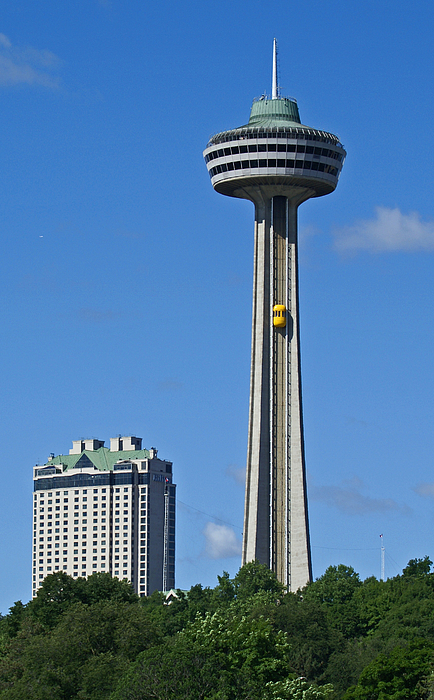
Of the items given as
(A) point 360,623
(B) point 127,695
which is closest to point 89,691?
(B) point 127,695

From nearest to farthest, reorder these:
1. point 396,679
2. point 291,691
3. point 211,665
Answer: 1. point 211,665
2. point 291,691
3. point 396,679

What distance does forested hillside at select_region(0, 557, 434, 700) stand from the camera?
385 feet

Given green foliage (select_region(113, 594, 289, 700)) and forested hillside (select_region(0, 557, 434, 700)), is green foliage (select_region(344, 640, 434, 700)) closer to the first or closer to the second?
forested hillside (select_region(0, 557, 434, 700))

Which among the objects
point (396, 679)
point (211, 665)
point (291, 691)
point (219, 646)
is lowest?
point (291, 691)

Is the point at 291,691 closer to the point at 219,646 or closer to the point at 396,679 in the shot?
the point at 219,646

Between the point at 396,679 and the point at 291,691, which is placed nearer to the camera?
the point at 291,691

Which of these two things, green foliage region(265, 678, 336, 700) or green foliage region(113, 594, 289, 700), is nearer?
green foliage region(113, 594, 289, 700)

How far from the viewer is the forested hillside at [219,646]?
385ft

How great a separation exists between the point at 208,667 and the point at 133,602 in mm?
63286

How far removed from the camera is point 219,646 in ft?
401

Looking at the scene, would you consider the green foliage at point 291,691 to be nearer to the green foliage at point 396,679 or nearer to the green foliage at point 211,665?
the green foliage at point 211,665

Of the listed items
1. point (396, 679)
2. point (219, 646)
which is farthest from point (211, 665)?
point (396, 679)

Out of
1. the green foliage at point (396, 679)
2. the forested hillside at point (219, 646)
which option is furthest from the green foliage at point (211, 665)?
the green foliage at point (396, 679)

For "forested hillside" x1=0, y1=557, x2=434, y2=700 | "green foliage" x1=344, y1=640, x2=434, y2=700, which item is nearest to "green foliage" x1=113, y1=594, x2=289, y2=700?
"forested hillside" x1=0, y1=557, x2=434, y2=700
